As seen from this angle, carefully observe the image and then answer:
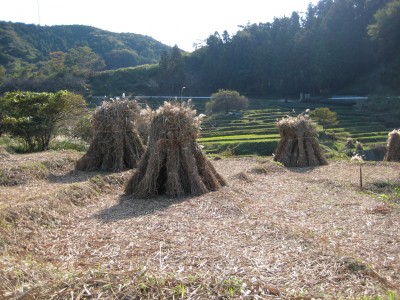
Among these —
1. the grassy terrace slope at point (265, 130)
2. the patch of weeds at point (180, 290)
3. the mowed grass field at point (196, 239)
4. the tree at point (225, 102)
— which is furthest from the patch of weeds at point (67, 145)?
the tree at point (225, 102)

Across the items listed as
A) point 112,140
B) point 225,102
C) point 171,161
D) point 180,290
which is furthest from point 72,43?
point 180,290

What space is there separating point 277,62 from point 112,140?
5463cm

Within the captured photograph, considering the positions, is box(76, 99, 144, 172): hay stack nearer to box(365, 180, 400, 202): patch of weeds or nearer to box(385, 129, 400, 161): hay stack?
box(365, 180, 400, 202): patch of weeds

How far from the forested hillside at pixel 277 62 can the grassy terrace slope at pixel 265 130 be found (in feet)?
41.1

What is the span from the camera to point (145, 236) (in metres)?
→ 5.28

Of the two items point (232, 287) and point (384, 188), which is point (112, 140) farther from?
point (232, 287)

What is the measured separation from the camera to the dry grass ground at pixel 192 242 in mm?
3354

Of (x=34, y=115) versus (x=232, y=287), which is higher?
(x=34, y=115)

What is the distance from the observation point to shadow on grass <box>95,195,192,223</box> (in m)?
6.52

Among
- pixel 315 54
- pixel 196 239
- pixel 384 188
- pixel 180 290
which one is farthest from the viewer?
pixel 315 54

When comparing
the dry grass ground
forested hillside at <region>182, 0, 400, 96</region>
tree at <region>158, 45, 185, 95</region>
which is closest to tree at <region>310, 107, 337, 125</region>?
forested hillside at <region>182, 0, 400, 96</region>

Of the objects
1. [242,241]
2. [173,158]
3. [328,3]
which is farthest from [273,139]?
[328,3]

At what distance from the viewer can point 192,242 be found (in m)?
4.99

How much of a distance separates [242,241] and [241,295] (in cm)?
184
